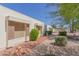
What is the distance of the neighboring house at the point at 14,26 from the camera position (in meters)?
10.7

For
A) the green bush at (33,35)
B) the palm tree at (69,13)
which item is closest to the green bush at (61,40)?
the palm tree at (69,13)

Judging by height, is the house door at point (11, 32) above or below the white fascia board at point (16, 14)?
below

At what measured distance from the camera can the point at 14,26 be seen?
1098 centimetres

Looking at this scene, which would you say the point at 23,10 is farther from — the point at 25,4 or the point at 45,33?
the point at 45,33

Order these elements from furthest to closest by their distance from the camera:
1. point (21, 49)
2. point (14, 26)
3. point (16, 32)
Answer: point (16, 32) < point (14, 26) < point (21, 49)

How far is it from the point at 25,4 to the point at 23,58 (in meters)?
1.90

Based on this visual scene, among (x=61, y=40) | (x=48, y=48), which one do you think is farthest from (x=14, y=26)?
(x=61, y=40)

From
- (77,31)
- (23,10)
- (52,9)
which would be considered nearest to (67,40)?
(77,31)

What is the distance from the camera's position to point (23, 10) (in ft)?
35.1

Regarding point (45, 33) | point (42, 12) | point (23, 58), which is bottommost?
point (23, 58)

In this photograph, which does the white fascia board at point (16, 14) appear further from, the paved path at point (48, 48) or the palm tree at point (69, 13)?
the paved path at point (48, 48)

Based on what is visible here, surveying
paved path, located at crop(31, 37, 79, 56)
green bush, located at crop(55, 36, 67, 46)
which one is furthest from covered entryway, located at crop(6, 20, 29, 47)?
green bush, located at crop(55, 36, 67, 46)

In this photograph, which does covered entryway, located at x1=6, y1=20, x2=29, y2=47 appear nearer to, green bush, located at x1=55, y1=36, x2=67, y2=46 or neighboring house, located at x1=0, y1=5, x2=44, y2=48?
neighboring house, located at x1=0, y1=5, x2=44, y2=48

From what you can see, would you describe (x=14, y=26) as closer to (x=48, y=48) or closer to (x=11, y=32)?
(x=11, y=32)
